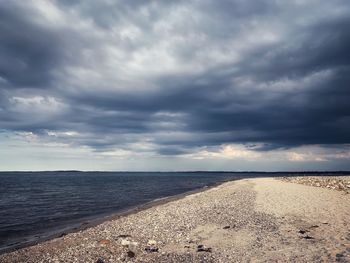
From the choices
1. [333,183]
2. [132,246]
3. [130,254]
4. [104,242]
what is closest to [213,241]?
[132,246]

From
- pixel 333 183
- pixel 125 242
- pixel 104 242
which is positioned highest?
pixel 333 183

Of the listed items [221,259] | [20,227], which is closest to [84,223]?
[20,227]

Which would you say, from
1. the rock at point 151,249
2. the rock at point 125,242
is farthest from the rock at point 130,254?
the rock at point 125,242

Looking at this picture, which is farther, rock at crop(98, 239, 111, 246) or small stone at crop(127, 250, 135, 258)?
rock at crop(98, 239, 111, 246)

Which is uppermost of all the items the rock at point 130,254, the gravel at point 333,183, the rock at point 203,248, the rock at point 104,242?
the gravel at point 333,183

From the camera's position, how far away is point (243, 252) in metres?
10.7

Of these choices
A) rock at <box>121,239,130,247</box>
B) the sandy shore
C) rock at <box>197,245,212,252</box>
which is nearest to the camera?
the sandy shore

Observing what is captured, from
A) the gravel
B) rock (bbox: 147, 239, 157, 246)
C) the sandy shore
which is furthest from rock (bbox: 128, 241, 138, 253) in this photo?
the gravel

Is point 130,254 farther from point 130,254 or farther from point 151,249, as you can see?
point 151,249

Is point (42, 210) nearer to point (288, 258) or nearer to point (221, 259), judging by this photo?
point (221, 259)

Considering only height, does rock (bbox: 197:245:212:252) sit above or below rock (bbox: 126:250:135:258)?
above

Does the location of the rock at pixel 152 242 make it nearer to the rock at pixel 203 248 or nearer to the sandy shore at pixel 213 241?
the sandy shore at pixel 213 241

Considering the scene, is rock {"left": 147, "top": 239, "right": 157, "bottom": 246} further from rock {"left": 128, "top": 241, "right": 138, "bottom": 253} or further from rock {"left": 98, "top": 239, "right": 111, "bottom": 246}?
rock {"left": 98, "top": 239, "right": 111, "bottom": 246}

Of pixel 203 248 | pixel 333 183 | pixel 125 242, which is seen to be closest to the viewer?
pixel 203 248
